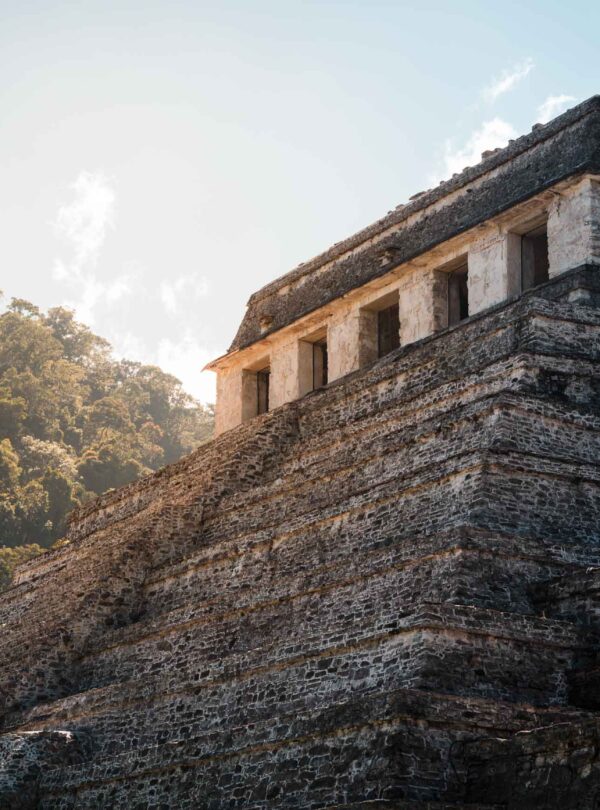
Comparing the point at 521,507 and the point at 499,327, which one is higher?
the point at 499,327

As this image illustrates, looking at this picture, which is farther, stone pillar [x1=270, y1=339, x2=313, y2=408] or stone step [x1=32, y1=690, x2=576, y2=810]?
stone pillar [x1=270, y1=339, x2=313, y2=408]

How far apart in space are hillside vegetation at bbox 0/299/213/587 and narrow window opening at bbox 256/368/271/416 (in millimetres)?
13290

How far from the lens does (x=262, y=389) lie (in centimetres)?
2564

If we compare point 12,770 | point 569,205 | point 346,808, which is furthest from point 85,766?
point 569,205

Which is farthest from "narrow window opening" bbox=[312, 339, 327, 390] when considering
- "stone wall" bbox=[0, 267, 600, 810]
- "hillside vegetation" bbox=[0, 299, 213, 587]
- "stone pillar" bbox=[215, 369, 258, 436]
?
"hillside vegetation" bbox=[0, 299, 213, 587]

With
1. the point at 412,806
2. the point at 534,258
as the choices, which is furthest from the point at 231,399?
the point at 412,806

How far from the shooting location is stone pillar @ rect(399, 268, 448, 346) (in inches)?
852

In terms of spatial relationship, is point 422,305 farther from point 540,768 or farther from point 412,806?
point 412,806

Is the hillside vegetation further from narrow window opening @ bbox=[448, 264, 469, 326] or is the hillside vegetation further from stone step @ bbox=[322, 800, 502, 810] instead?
stone step @ bbox=[322, 800, 502, 810]

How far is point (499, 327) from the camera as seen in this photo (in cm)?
1838

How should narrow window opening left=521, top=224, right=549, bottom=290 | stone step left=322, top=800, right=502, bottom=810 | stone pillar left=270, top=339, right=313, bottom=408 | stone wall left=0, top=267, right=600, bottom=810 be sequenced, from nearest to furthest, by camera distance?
stone step left=322, top=800, right=502, bottom=810 < stone wall left=0, top=267, right=600, bottom=810 < narrow window opening left=521, top=224, right=549, bottom=290 < stone pillar left=270, top=339, right=313, bottom=408

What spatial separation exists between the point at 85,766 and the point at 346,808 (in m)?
4.37

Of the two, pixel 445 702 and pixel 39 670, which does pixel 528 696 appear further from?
pixel 39 670

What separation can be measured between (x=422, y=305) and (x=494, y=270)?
1490 millimetres
